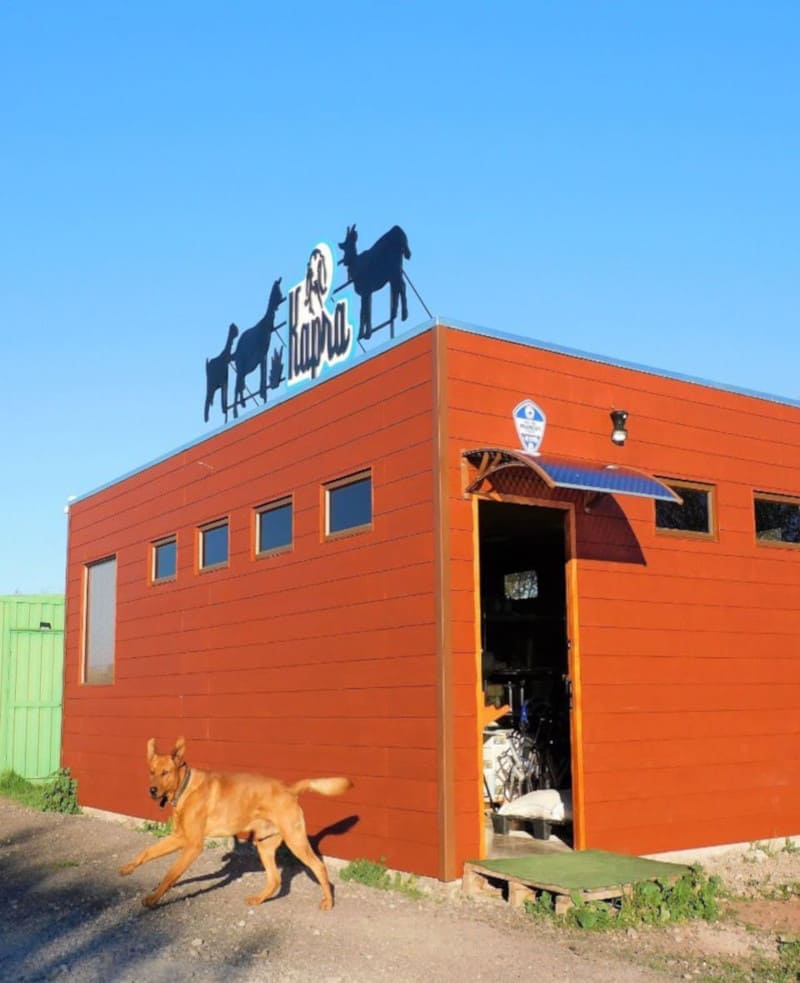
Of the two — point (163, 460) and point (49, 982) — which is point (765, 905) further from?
point (163, 460)

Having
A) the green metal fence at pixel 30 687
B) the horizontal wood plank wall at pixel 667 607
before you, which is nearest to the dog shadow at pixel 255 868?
the horizontal wood plank wall at pixel 667 607

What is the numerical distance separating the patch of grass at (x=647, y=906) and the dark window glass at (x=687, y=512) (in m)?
3.50

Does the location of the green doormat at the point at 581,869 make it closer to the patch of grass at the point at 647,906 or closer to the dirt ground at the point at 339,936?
the patch of grass at the point at 647,906

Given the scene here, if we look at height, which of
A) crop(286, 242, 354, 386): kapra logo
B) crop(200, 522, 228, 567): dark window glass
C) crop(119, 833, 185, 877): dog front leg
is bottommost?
crop(119, 833, 185, 877): dog front leg

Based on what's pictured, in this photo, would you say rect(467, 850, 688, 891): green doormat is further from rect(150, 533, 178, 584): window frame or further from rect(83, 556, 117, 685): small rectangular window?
rect(83, 556, 117, 685): small rectangular window

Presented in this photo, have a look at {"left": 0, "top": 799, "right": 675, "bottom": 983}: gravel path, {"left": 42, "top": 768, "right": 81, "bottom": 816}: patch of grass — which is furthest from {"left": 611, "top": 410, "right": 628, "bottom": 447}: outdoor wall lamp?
{"left": 42, "top": 768, "right": 81, "bottom": 816}: patch of grass

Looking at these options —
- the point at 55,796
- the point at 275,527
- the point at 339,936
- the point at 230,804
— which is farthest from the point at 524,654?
the point at 55,796

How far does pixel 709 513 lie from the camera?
1096 centimetres

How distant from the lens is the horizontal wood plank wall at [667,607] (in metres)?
9.34

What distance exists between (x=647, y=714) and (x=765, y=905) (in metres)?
1.85

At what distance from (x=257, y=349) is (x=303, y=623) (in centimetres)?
441

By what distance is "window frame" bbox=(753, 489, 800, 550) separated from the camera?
1134cm

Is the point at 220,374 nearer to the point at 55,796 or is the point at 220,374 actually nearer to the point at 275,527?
the point at 275,527

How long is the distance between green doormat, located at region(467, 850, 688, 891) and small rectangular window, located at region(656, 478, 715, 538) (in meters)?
3.17
